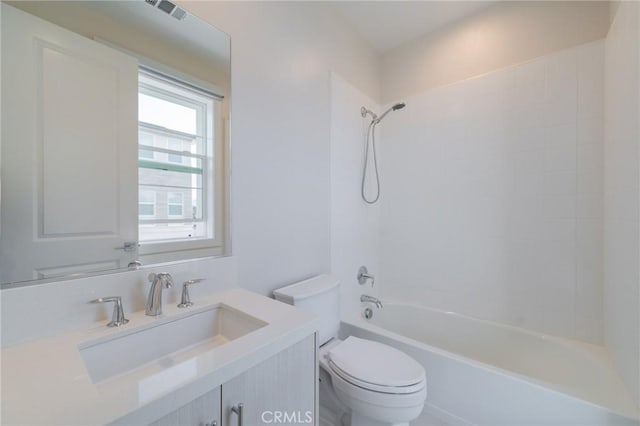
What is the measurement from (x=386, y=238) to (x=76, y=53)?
2.20 metres

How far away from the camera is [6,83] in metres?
0.78

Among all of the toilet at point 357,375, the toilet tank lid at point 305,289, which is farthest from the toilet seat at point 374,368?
the toilet tank lid at point 305,289

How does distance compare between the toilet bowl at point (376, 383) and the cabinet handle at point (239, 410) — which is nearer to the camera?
the cabinet handle at point (239, 410)

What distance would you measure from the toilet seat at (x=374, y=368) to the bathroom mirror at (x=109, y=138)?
30.5 inches

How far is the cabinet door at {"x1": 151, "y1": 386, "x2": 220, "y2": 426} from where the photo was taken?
21.8 inches

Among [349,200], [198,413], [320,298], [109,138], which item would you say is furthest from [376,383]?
[109,138]

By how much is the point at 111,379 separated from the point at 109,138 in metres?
0.78

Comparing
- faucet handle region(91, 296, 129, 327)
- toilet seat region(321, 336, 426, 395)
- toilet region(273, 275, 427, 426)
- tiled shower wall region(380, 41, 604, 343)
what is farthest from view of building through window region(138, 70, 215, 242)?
tiled shower wall region(380, 41, 604, 343)

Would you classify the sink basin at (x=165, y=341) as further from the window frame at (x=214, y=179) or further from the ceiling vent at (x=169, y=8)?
the ceiling vent at (x=169, y=8)

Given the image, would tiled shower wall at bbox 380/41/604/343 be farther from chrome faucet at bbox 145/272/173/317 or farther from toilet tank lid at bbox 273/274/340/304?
chrome faucet at bbox 145/272/173/317

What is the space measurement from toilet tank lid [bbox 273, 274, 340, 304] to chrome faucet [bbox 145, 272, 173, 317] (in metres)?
0.58

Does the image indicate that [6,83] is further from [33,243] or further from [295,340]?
[295,340]

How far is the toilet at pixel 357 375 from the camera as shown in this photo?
1.13 metres

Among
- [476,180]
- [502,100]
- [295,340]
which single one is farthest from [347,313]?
[502,100]
